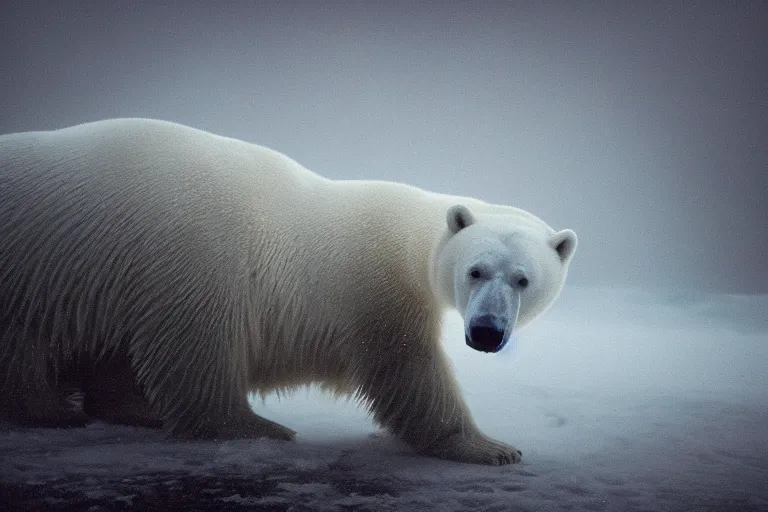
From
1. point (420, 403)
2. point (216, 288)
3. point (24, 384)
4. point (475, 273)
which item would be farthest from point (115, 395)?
point (475, 273)

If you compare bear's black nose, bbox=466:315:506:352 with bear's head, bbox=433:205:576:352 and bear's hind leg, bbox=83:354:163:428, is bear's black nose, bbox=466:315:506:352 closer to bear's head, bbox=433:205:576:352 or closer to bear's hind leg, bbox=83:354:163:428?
bear's head, bbox=433:205:576:352

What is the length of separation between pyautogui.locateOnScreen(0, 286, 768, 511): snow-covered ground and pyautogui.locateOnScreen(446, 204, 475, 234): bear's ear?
1.67 ft

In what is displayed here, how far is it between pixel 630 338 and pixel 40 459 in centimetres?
589

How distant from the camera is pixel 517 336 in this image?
2650 mm

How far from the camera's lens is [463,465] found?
231 cm

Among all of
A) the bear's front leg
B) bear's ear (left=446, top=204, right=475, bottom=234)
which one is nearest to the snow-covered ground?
the bear's front leg

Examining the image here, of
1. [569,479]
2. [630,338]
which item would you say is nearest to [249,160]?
[569,479]

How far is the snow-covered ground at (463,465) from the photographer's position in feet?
5.52

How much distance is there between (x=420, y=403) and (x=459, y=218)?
0.75m

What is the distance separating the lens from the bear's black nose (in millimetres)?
2006

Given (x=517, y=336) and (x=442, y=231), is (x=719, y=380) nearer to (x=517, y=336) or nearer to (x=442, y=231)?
(x=517, y=336)

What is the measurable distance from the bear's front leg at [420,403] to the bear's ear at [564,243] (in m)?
0.66

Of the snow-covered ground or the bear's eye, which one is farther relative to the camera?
the bear's eye

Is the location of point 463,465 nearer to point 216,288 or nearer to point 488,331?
point 488,331
